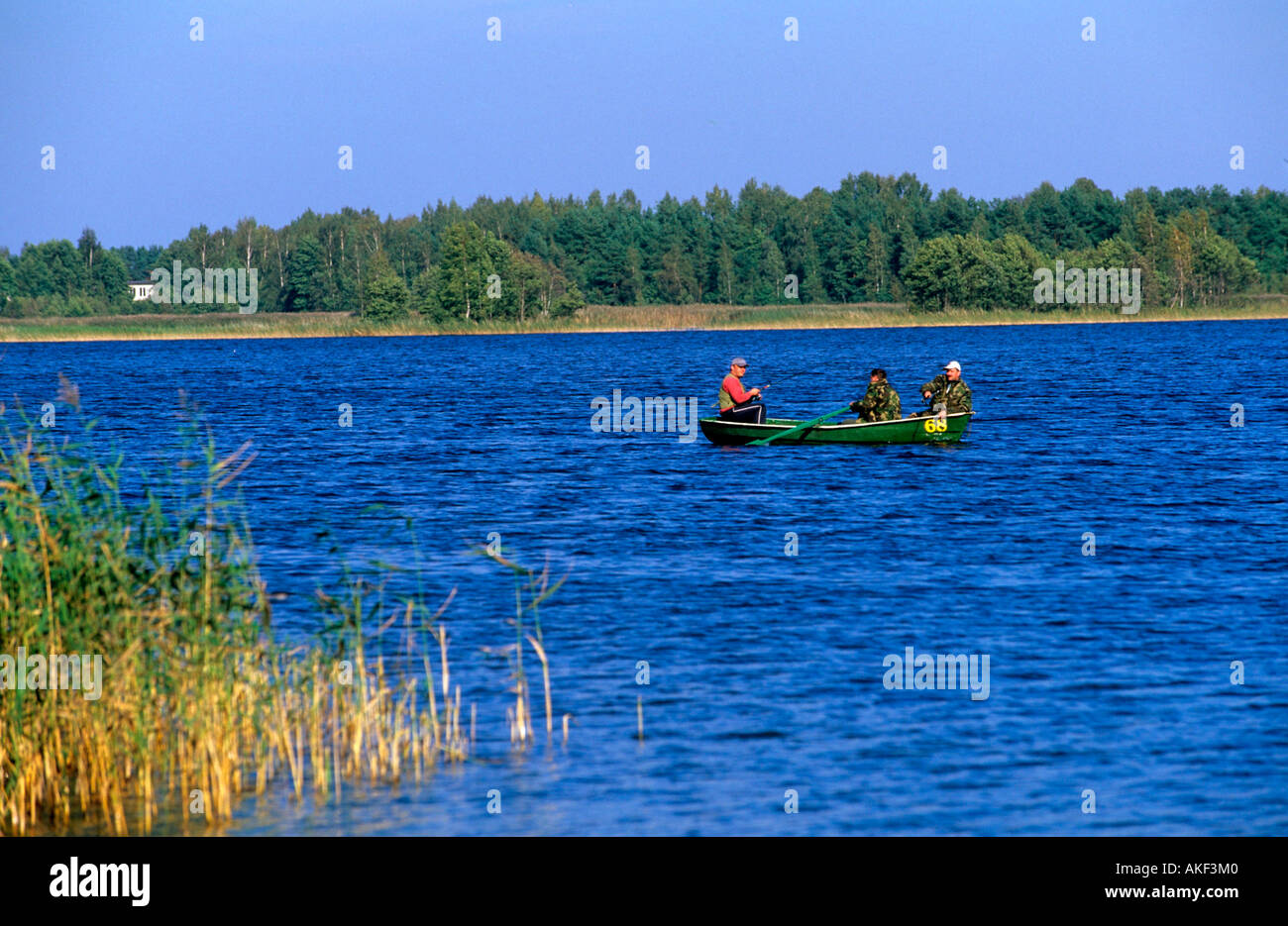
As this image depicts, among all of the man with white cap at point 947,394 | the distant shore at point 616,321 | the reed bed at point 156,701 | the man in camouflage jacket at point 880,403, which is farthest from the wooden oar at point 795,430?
the distant shore at point 616,321

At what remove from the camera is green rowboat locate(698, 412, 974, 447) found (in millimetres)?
32156

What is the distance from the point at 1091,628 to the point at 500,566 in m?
7.40

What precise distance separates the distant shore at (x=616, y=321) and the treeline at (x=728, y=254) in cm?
263

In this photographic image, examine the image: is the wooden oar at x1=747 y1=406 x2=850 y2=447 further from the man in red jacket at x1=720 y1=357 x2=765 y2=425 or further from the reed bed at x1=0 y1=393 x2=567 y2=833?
the reed bed at x1=0 y1=393 x2=567 y2=833

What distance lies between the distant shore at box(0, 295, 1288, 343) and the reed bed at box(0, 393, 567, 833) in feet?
368

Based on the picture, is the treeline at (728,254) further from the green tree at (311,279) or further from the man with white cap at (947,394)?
the man with white cap at (947,394)

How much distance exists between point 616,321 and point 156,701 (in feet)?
412

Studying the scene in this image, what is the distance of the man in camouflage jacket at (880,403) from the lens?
3222 cm

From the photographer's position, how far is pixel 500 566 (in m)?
19.3

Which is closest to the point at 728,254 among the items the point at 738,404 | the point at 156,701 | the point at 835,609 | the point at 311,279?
the point at 311,279

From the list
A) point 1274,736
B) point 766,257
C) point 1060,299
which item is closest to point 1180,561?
point 1274,736

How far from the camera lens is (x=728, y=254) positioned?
563 feet

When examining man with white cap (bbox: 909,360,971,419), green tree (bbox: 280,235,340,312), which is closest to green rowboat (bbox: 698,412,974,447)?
man with white cap (bbox: 909,360,971,419)
